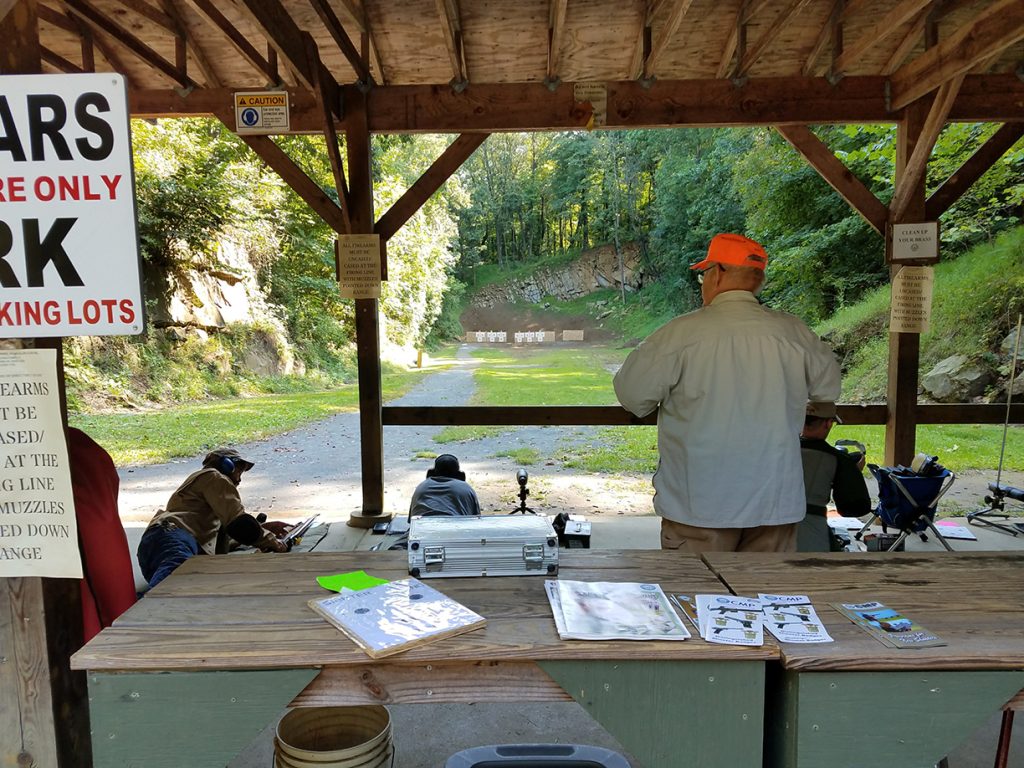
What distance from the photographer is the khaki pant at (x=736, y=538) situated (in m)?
2.52

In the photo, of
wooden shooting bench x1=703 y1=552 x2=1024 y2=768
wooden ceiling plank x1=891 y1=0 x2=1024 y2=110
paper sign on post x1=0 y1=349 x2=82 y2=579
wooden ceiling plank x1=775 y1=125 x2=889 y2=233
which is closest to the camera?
wooden shooting bench x1=703 y1=552 x2=1024 y2=768

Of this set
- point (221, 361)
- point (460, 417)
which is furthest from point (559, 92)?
point (221, 361)

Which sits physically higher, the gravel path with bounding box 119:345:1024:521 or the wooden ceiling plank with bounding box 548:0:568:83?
the wooden ceiling plank with bounding box 548:0:568:83

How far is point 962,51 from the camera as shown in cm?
389

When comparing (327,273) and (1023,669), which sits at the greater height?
(327,273)

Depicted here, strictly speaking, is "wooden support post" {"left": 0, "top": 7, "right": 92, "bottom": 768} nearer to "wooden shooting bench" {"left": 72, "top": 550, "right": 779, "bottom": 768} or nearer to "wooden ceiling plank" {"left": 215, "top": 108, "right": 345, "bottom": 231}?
"wooden shooting bench" {"left": 72, "top": 550, "right": 779, "bottom": 768}

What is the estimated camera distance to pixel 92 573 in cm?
193

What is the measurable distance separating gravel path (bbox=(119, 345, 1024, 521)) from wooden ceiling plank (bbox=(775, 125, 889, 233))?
2491mm

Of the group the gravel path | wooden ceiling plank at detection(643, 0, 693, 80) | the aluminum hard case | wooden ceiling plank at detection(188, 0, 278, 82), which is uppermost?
wooden ceiling plank at detection(188, 0, 278, 82)

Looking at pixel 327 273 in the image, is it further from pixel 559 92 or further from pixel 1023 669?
pixel 1023 669

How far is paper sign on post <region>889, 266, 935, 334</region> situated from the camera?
5.12 m

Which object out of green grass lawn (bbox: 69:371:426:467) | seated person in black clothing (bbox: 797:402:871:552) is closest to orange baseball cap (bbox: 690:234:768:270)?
seated person in black clothing (bbox: 797:402:871:552)

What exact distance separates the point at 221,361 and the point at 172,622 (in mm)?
14209

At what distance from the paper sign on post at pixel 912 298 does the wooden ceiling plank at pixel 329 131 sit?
4.16 metres
